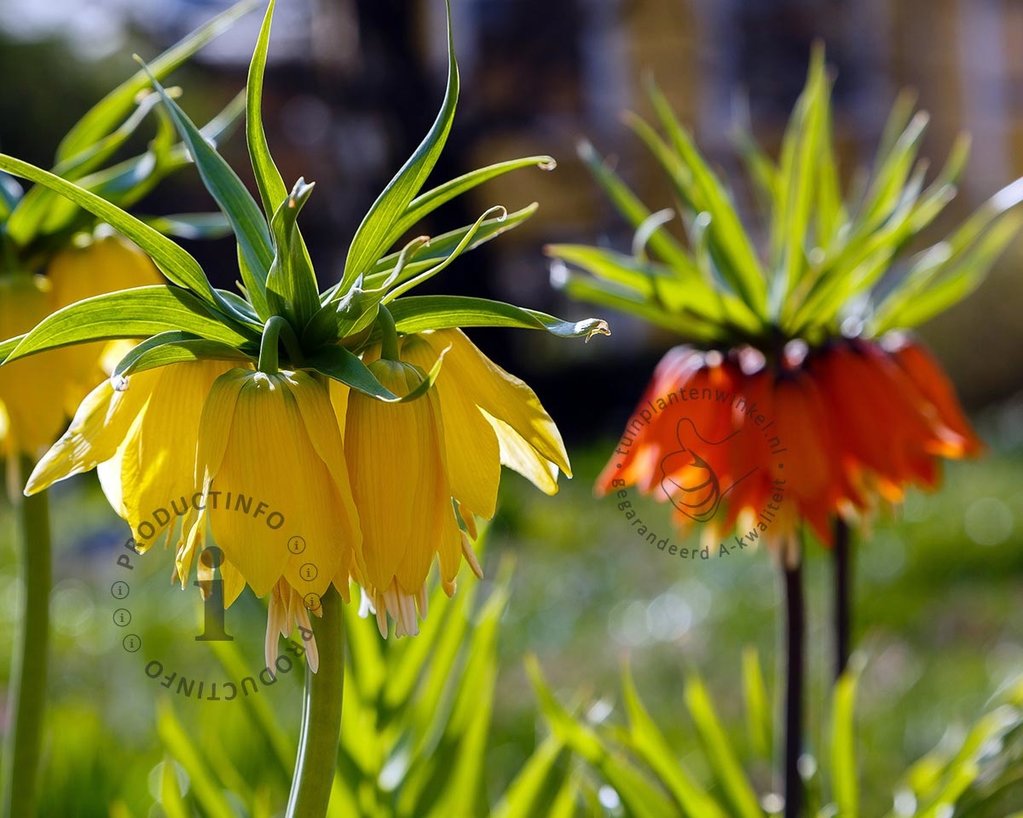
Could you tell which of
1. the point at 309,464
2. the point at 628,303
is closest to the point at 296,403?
the point at 309,464

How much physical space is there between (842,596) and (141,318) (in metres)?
0.73

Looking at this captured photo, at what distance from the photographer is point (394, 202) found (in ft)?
1.91

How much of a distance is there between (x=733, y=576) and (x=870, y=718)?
112cm

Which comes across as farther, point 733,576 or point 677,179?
point 733,576

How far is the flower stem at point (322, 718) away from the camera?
0.57 metres

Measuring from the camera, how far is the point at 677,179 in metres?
1.06

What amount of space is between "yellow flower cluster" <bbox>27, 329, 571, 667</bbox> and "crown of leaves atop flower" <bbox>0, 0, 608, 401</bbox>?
0.02 meters

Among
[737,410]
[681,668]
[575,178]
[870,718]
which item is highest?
[575,178]

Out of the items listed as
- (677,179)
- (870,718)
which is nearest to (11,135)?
(870,718)

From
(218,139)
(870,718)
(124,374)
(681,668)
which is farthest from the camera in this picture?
(681,668)

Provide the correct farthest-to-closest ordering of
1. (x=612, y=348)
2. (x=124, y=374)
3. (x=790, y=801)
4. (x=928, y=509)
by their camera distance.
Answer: (x=612, y=348), (x=928, y=509), (x=790, y=801), (x=124, y=374)

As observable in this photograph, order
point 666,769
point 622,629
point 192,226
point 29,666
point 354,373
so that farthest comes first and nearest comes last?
point 622,629, point 666,769, point 192,226, point 29,666, point 354,373

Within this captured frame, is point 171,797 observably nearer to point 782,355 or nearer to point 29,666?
point 29,666

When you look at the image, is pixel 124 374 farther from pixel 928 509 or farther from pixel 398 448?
pixel 928 509
